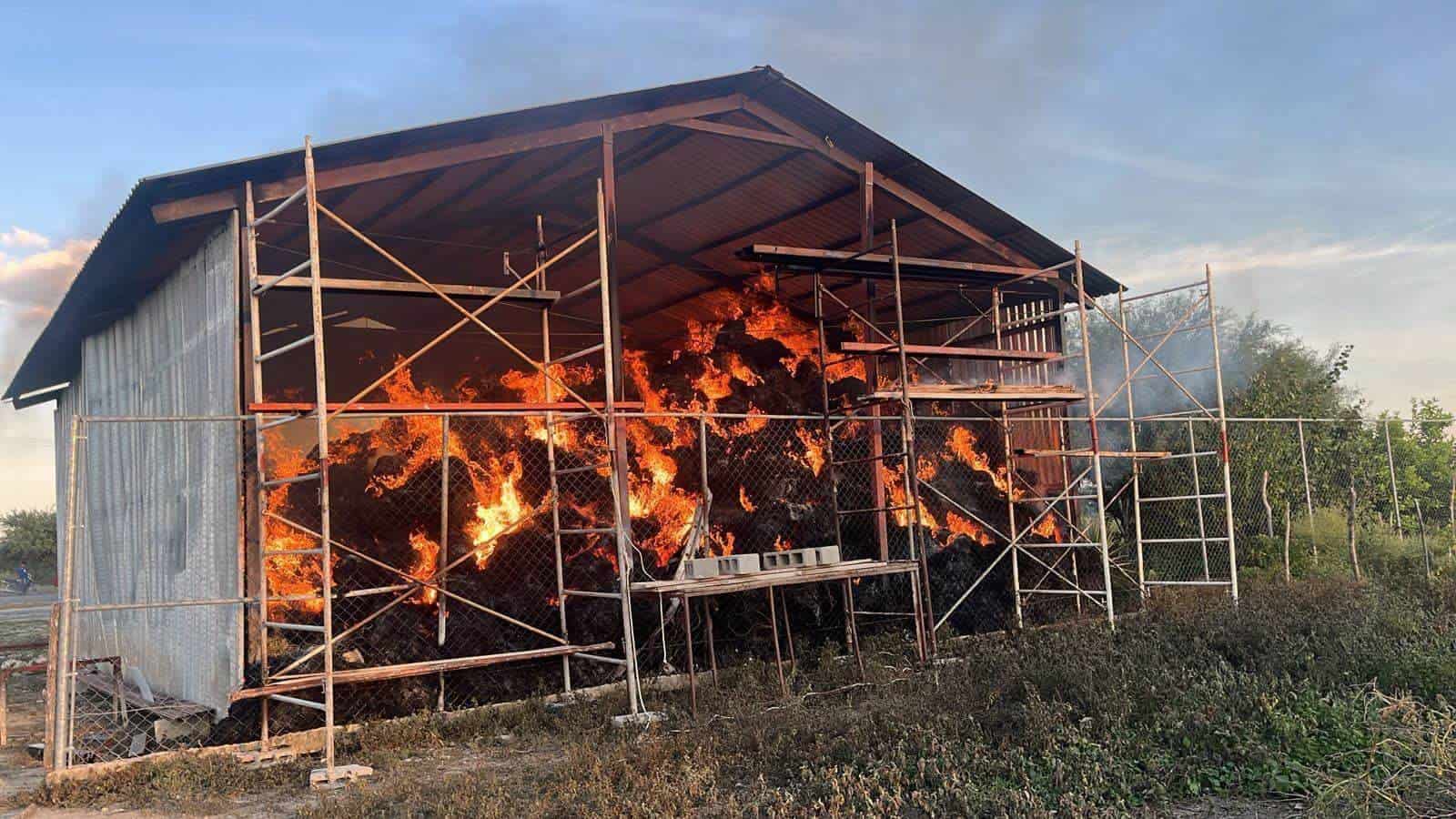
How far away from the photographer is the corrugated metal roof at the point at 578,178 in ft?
36.4

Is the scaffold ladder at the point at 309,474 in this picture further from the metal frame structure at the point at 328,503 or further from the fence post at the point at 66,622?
the fence post at the point at 66,622

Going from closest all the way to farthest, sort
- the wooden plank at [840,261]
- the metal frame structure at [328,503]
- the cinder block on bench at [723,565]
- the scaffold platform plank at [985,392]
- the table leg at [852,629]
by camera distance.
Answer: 1. the metal frame structure at [328,503]
2. the cinder block on bench at [723,565]
3. the table leg at [852,629]
4. the wooden plank at [840,261]
5. the scaffold platform plank at [985,392]

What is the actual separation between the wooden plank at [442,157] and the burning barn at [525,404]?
0.04 m

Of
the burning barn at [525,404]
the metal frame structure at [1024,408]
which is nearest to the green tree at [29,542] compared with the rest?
the burning barn at [525,404]

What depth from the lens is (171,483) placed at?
12.7m

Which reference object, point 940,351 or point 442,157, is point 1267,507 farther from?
point 442,157

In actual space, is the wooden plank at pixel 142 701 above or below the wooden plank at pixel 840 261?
below

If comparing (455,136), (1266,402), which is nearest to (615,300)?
(455,136)

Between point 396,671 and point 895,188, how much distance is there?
10.3m

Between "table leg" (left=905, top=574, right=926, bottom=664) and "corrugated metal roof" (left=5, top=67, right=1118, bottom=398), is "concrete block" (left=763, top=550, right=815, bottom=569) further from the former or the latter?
"corrugated metal roof" (left=5, top=67, right=1118, bottom=398)

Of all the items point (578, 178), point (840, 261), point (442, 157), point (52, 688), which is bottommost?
point (52, 688)

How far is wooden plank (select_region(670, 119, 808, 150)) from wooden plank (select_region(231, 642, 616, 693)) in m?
6.93

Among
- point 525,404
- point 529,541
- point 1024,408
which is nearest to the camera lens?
point 525,404

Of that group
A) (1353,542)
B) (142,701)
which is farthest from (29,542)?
(1353,542)
